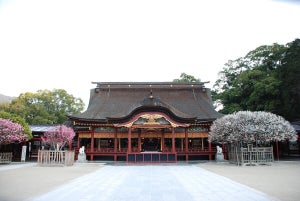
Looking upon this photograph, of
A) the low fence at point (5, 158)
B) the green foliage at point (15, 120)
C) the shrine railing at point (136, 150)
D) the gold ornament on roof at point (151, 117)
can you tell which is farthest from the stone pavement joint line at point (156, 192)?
the low fence at point (5, 158)

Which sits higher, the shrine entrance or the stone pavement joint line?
the shrine entrance

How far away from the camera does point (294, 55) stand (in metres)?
26.9

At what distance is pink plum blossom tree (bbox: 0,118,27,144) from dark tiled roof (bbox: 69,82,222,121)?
644 centimetres

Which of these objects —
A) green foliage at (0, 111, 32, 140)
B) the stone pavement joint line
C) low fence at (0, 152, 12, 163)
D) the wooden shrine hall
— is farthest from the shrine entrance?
the stone pavement joint line

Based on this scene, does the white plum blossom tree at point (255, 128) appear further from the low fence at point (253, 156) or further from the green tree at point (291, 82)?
the green tree at point (291, 82)

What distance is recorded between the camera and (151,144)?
2431cm

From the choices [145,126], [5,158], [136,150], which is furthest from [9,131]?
[145,126]

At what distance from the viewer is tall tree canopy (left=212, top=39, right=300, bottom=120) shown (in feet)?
87.1

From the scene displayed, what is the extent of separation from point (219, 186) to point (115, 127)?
1519cm

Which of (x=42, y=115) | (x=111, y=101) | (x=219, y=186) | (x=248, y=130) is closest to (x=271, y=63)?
(x=248, y=130)

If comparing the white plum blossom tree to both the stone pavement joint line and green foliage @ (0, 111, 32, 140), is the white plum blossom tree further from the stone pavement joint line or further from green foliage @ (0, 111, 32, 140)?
green foliage @ (0, 111, 32, 140)

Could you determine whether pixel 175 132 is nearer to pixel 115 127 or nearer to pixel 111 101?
pixel 115 127

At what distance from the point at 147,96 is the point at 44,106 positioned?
28500 millimetres

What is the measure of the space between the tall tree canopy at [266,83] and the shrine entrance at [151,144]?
14.9 m
